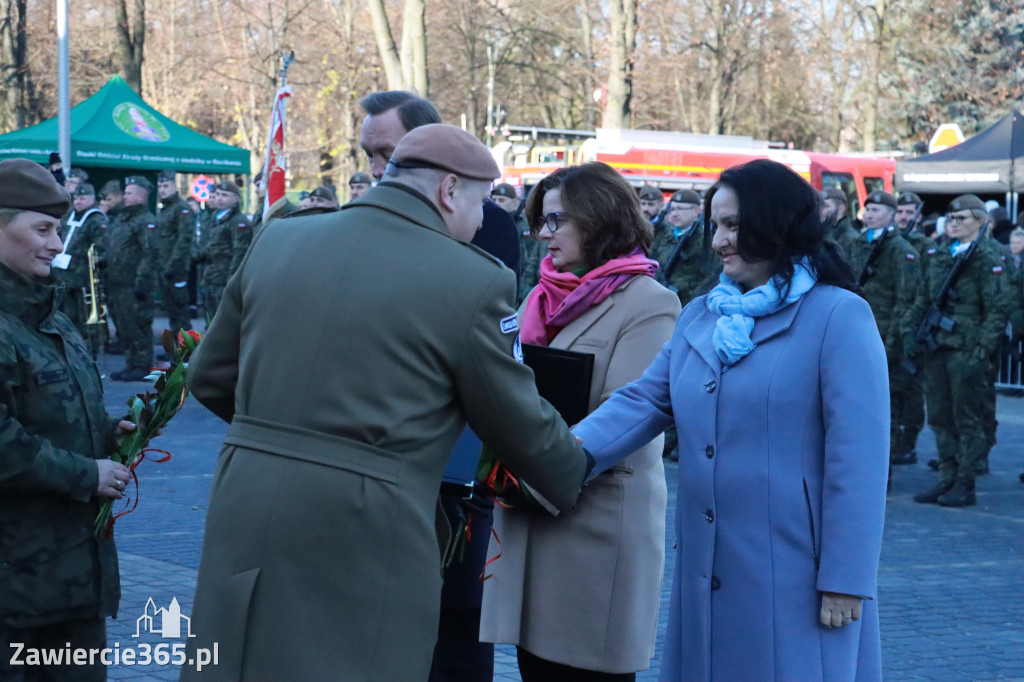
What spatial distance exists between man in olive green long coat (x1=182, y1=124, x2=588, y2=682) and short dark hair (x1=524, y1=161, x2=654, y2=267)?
1003mm

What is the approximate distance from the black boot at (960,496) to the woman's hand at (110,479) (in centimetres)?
734

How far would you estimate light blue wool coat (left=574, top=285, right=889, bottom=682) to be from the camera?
299 cm

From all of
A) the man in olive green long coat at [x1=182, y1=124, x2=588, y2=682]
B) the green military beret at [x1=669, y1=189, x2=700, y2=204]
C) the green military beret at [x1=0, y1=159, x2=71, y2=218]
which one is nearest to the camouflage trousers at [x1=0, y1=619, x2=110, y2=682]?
the man in olive green long coat at [x1=182, y1=124, x2=588, y2=682]

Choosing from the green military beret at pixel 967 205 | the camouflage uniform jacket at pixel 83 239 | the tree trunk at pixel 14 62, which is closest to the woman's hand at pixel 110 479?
the green military beret at pixel 967 205

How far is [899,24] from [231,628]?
3931 centimetres

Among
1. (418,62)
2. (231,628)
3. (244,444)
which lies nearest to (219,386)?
(244,444)

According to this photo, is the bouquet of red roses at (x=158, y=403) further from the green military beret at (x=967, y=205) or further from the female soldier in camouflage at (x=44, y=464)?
the green military beret at (x=967, y=205)

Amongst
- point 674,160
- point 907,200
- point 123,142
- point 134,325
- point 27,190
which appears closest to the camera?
point 27,190

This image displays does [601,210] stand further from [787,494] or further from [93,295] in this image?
[93,295]

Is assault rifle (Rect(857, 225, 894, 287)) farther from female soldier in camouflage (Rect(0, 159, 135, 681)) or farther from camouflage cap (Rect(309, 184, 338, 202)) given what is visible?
female soldier in camouflage (Rect(0, 159, 135, 681))

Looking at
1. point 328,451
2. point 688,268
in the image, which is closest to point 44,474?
point 328,451

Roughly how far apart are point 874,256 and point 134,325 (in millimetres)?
8726

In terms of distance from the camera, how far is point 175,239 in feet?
52.6

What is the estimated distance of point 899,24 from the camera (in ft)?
126
